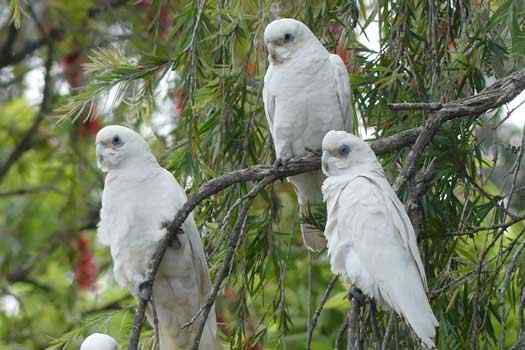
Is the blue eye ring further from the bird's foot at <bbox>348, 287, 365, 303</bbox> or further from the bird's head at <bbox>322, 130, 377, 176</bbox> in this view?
the bird's foot at <bbox>348, 287, 365, 303</bbox>

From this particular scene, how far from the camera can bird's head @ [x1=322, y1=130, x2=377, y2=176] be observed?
8.50 feet

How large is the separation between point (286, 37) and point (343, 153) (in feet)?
1.78

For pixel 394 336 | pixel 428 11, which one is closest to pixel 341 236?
pixel 394 336

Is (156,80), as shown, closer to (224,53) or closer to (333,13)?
(224,53)

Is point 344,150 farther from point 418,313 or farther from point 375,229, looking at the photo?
point 418,313

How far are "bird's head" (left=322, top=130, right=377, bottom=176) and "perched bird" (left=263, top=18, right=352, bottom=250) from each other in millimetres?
440

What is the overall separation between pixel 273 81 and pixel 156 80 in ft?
1.60

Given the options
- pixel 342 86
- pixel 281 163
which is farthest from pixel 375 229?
pixel 342 86

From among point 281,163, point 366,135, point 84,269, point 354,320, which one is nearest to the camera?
point 354,320

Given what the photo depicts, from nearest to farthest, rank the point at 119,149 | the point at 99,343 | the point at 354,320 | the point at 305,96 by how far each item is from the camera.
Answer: the point at 354,320 < the point at 99,343 < the point at 119,149 < the point at 305,96

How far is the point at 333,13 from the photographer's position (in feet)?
10.3

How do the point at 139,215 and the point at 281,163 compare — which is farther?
the point at 139,215

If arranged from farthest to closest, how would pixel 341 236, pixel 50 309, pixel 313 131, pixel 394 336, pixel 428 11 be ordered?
pixel 50 309
pixel 313 131
pixel 428 11
pixel 341 236
pixel 394 336

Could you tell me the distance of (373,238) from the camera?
97.1 inches
